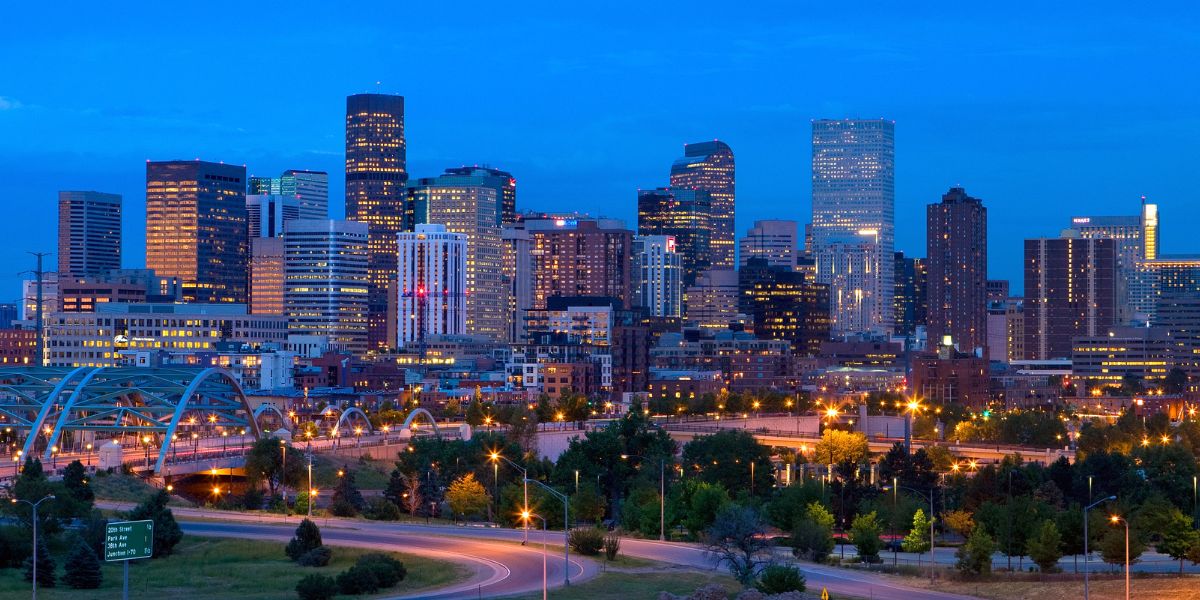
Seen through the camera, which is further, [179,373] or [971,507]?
[179,373]

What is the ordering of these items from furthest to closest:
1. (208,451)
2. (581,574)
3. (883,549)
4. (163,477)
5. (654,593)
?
(208,451) → (163,477) → (883,549) → (581,574) → (654,593)

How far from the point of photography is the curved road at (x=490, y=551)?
8962cm

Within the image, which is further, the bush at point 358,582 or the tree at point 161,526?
the tree at point 161,526

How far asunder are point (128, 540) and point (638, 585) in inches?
1006

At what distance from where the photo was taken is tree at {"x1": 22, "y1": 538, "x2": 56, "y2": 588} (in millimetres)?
91562

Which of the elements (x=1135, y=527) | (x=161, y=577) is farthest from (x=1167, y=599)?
(x=161, y=577)

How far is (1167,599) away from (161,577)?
4876cm

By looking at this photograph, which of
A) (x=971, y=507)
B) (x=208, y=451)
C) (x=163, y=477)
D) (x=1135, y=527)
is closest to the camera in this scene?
(x=1135, y=527)

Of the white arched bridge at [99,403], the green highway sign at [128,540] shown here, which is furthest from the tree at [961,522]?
the white arched bridge at [99,403]

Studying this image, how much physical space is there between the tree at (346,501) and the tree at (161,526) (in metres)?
25.6

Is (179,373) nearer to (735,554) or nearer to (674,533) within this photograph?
(674,533)

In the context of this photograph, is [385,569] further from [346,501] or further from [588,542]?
[346,501]

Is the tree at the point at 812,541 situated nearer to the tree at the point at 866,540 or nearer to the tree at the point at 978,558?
the tree at the point at 866,540

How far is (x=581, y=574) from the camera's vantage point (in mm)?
92750
